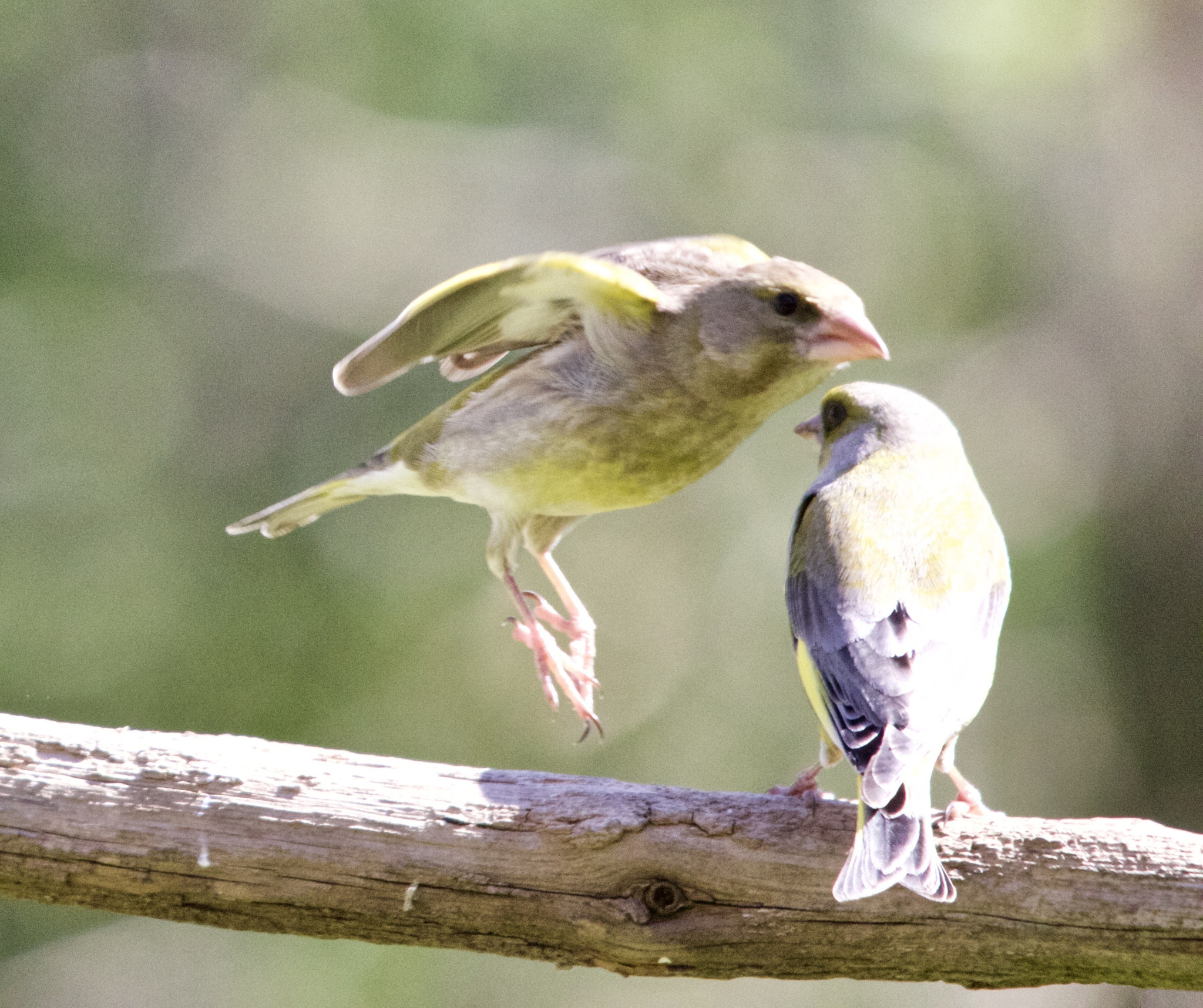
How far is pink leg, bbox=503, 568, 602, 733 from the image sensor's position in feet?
13.2

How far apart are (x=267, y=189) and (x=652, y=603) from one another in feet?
12.0

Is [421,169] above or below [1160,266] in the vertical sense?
below

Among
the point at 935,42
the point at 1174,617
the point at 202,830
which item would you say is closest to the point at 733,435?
the point at 202,830

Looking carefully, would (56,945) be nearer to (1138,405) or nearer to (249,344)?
(249,344)

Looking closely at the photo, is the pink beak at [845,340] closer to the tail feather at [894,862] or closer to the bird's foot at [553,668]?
the bird's foot at [553,668]

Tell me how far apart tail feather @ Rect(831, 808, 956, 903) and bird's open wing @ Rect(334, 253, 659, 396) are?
5.30 feet

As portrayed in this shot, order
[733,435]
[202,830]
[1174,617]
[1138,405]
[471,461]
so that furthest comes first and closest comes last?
[1138,405] → [1174,617] → [471,461] → [733,435] → [202,830]

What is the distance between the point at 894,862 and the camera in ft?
8.68

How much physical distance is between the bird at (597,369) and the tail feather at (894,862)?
1312 millimetres

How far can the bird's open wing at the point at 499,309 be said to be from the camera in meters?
3.62

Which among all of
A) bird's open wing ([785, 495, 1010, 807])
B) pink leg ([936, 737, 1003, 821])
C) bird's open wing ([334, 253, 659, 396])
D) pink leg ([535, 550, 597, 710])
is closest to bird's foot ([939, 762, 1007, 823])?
pink leg ([936, 737, 1003, 821])

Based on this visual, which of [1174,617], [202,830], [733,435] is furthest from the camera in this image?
[1174,617]

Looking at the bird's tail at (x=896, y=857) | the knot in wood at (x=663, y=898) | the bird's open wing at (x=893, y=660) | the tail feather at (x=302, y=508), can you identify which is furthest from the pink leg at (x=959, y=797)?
the tail feather at (x=302, y=508)

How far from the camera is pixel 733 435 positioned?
395 centimetres
